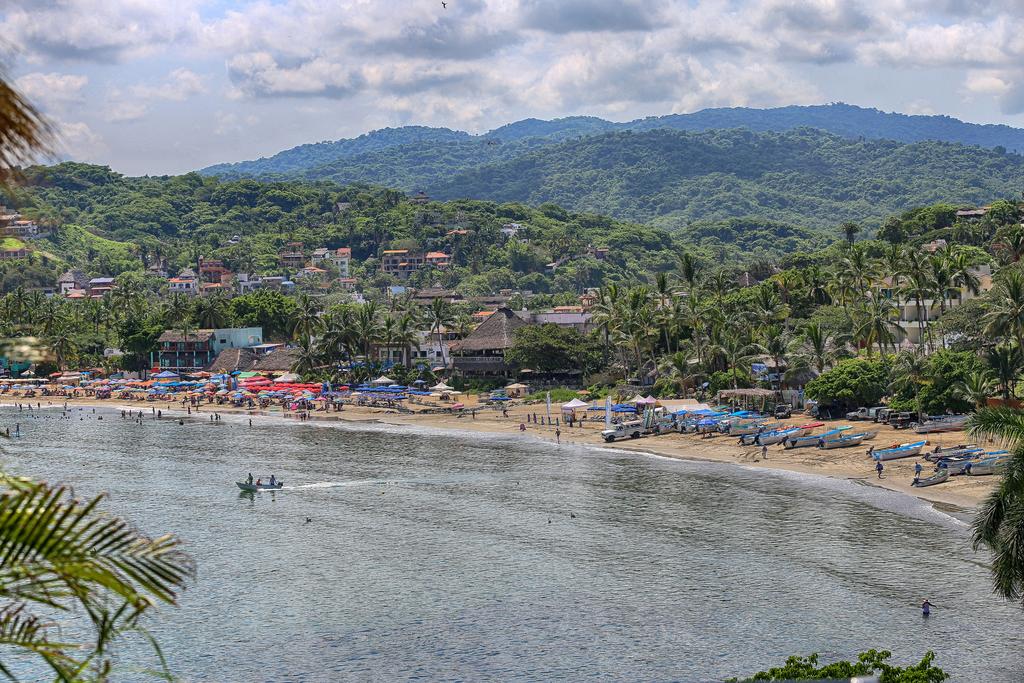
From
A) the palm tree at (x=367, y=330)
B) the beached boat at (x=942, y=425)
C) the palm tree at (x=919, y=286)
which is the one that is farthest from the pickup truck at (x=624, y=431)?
the palm tree at (x=367, y=330)

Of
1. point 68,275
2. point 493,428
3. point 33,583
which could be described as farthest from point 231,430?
point 68,275

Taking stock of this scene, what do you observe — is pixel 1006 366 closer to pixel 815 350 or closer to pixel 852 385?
pixel 852 385

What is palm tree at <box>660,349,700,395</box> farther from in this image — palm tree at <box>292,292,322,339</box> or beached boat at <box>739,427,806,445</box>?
palm tree at <box>292,292,322,339</box>

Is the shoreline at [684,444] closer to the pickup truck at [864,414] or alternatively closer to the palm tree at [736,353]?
the pickup truck at [864,414]

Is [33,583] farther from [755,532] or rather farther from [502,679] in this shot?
[755,532]

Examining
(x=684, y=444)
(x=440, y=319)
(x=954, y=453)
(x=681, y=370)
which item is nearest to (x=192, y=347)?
(x=440, y=319)
